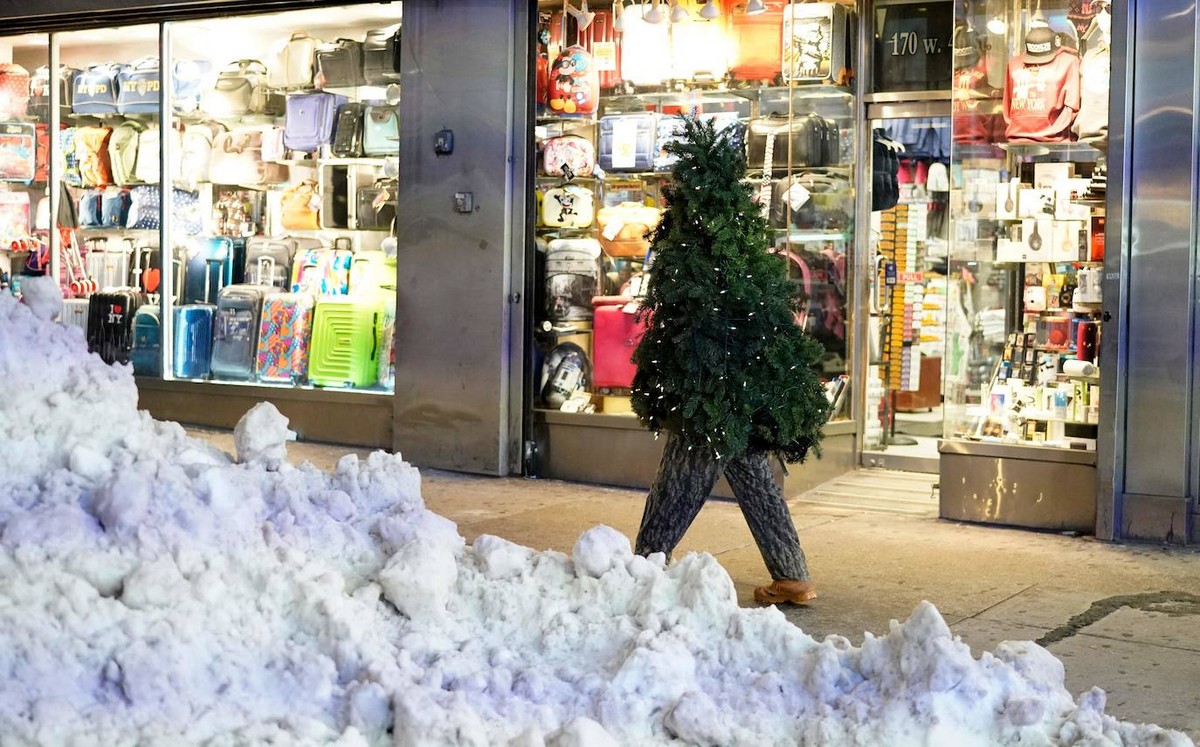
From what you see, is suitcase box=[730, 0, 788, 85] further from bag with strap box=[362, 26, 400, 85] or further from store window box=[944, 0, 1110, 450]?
bag with strap box=[362, 26, 400, 85]

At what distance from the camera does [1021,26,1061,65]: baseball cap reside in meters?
8.74

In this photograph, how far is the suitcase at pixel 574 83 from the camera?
34.2ft

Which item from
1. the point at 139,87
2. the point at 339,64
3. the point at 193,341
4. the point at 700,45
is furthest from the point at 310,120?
the point at 700,45

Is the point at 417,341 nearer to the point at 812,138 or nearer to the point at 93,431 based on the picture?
the point at 812,138

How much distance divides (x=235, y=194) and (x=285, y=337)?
1330 mm

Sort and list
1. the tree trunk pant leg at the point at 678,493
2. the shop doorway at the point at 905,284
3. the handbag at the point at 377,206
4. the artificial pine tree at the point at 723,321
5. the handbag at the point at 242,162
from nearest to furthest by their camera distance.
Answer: the artificial pine tree at the point at 723,321, the tree trunk pant leg at the point at 678,493, the shop doorway at the point at 905,284, the handbag at the point at 377,206, the handbag at the point at 242,162

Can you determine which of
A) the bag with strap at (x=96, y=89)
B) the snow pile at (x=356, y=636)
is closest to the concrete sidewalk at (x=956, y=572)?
the snow pile at (x=356, y=636)

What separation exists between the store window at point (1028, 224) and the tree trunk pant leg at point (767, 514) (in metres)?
2.62

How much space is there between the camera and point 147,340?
12812 millimetres

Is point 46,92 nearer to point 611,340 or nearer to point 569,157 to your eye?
point 569,157

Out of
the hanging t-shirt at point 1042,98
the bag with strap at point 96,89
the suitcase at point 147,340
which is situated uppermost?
the bag with strap at point 96,89

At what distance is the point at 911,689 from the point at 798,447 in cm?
304

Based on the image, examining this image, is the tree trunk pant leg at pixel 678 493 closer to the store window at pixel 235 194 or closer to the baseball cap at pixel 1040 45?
the baseball cap at pixel 1040 45

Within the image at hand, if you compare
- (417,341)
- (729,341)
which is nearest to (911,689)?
(729,341)
